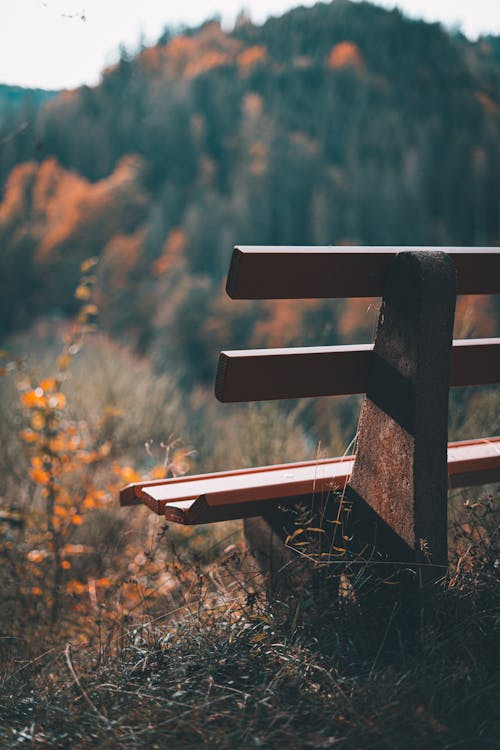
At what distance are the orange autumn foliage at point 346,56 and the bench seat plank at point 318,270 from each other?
4419cm

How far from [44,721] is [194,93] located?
4764 cm

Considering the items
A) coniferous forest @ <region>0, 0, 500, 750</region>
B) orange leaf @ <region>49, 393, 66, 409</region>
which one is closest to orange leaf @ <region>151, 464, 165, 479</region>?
coniferous forest @ <region>0, 0, 500, 750</region>

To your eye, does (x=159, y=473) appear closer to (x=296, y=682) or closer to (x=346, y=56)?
(x=296, y=682)

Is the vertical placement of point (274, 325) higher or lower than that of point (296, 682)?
lower

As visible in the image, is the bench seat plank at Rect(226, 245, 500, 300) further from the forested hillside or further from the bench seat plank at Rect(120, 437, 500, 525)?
the forested hillside

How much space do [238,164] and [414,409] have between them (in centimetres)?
4462

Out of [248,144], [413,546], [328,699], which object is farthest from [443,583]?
[248,144]

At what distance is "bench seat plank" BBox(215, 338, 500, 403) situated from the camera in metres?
1.76

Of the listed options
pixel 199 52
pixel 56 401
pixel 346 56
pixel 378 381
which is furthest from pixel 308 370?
pixel 199 52

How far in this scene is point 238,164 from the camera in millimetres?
44500

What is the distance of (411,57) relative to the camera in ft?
140

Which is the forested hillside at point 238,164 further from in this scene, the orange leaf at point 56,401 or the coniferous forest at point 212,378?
the orange leaf at point 56,401

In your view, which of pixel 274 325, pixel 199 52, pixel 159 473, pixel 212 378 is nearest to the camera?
pixel 159 473

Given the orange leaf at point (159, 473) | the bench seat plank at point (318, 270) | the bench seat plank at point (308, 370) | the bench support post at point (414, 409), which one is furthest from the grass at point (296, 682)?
the orange leaf at point (159, 473)
